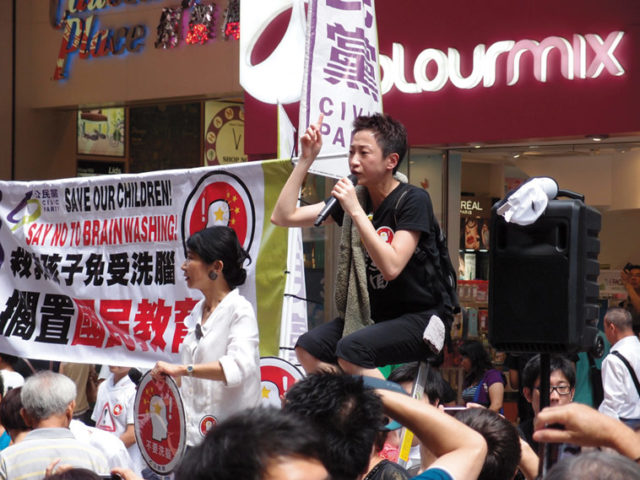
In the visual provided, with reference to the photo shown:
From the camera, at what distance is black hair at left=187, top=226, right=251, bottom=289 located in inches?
198

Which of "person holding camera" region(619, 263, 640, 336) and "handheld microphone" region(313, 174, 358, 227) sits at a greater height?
"handheld microphone" region(313, 174, 358, 227)

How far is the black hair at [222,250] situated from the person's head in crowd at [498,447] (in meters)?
1.77

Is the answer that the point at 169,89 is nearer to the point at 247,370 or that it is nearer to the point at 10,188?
the point at 10,188

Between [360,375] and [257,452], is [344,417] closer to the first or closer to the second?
[360,375]

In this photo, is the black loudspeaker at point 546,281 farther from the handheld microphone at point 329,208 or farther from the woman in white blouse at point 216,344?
the woman in white blouse at point 216,344

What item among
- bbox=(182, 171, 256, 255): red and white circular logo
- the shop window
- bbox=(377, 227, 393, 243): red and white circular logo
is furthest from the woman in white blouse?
the shop window

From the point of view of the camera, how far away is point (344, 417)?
251 cm

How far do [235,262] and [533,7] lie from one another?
5220 millimetres

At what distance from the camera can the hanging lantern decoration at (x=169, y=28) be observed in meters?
12.3

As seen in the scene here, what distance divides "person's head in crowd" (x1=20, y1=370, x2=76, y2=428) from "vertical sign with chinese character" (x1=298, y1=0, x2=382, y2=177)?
1686 mm

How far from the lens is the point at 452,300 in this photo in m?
4.63

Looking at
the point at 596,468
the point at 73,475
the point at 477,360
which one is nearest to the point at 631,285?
the point at 477,360

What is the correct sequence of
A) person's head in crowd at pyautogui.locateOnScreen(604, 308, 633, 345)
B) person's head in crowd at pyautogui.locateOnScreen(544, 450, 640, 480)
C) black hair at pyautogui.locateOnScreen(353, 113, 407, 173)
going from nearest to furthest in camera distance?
person's head in crowd at pyautogui.locateOnScreen(544, 450, 640, 480) → black hair at pyautogui.locateOnScreen(353, 113, 407, 173) → person's head in crowd at pyautogui.locateOnScreen(604, 308, 633, 345)

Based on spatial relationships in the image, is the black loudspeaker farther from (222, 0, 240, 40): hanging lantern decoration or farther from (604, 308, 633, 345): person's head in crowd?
(222, 0, 240, 40): hanging lantern decoration
